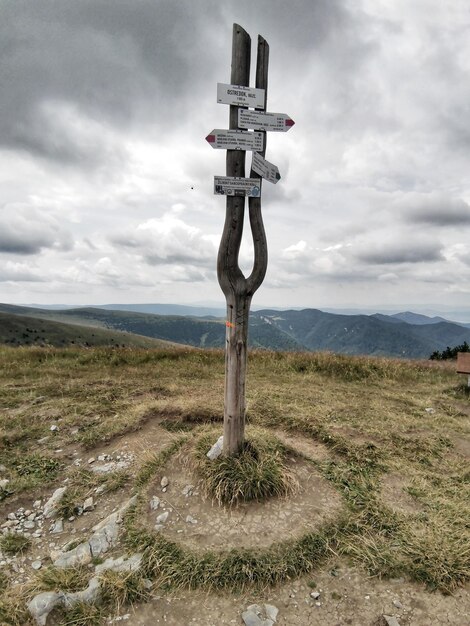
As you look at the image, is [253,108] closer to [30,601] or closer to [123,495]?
[123,495]

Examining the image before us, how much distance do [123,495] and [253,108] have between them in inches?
262

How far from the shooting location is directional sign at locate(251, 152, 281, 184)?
5328 mm

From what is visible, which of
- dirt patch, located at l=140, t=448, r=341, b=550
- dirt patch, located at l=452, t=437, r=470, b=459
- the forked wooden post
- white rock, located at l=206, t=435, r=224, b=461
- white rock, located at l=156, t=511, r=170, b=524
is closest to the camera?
dirt patch, located at l=140, t=448, r=341, b=550

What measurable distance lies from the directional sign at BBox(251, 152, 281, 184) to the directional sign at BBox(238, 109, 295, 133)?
0.46 m

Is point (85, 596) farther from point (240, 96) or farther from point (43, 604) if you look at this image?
point (240, 96)

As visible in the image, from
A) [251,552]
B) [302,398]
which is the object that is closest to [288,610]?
[251,552]

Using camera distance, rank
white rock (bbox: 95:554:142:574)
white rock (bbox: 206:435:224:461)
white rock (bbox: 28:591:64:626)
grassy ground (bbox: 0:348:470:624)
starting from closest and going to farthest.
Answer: white rock (bbox: 28:591:64:626) → white rock (bbox: 95:554:142:574) → grassy ground (bbox: 0:348:470:624) → white rock (bbox: 206:435:224:461)

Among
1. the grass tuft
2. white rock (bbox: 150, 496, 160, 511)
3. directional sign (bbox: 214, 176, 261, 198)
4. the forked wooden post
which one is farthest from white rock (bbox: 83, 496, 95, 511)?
directional sign (bbox: 214, 176, 261, 198)

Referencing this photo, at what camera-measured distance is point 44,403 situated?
30.4ft

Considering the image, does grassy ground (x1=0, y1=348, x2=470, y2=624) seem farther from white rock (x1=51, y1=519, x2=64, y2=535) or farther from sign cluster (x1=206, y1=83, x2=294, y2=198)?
sign cluster (x1=206, y1=83, x2=294, y2=198)

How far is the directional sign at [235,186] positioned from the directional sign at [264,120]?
2.78 ft

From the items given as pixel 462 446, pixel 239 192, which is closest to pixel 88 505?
pixel 239 192

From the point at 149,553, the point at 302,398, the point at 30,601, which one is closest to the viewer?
the point at 30,601

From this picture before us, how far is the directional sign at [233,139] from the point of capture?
5199 millimetres
